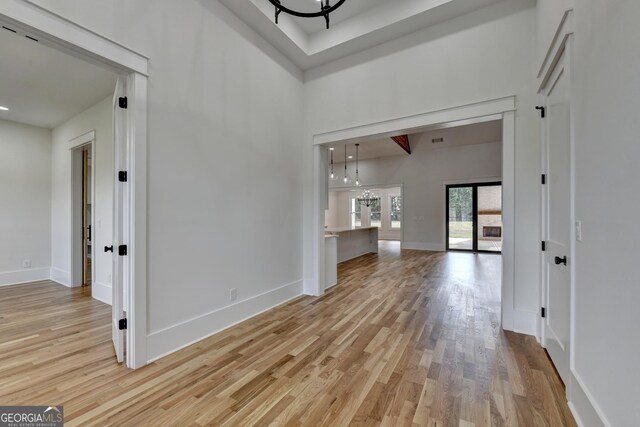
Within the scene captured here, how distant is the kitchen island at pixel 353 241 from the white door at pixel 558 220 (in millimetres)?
4675

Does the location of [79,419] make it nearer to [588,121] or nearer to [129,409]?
[129,409]

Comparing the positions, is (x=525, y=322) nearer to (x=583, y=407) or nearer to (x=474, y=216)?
(x=583, y=407)

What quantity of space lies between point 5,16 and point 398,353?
363cm

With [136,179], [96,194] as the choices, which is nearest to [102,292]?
[96,194]

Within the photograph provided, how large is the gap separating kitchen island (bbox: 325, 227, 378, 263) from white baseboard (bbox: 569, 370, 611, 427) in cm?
523

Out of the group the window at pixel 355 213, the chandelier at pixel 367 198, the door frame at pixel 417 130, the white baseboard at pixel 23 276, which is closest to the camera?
the door frame at pixel 417 130

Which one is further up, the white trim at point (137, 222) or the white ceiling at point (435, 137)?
the white ceiling at point (435, 137)

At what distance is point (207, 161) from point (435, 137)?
26.7ft

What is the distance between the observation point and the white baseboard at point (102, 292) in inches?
155

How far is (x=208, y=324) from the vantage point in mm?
2820

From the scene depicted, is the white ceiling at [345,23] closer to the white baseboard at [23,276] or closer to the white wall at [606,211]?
the white wall at [606,211]

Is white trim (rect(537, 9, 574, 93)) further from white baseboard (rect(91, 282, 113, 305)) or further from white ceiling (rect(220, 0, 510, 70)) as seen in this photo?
white baseboard (rect(91, 282, 113, 305))

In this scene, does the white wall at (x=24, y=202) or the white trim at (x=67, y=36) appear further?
the white wall at (x=24, y=202)

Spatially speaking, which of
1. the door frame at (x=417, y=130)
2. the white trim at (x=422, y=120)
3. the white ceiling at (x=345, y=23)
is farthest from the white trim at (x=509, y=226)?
the white ceiling at (x=345, y=23)
